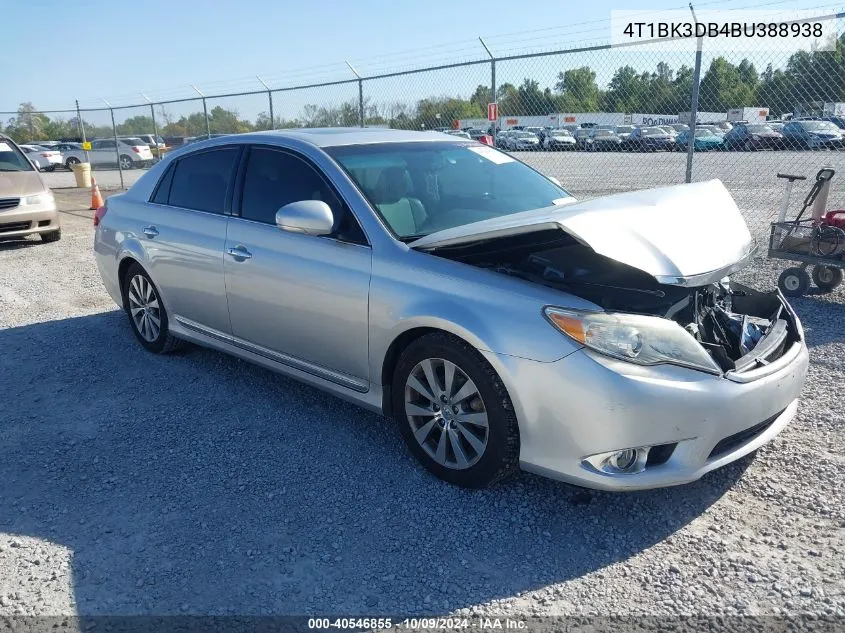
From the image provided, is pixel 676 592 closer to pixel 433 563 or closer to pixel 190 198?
pixel 433 563

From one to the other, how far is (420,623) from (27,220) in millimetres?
10170

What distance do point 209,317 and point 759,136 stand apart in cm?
1228

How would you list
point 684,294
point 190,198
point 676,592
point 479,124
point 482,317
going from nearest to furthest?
point 676,592, point 482,317, point 684,294, point 190,198, point 479,124

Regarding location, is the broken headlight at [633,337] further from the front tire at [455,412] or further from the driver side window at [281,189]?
the driver side window at [281,189]

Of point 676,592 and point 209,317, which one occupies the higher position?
point 209,317

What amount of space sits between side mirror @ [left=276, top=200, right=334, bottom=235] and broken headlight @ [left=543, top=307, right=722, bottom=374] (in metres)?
1.29

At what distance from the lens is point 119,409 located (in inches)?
174

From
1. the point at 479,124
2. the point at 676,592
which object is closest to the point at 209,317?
the point at 676,592

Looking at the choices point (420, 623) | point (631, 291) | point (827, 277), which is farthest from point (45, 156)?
point (420, 623)

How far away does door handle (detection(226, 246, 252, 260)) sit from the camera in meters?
4.20

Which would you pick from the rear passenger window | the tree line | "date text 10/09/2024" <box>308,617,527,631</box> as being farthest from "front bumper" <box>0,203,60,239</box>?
"date text 10/09/2024" <box>308,617,527,631</box>

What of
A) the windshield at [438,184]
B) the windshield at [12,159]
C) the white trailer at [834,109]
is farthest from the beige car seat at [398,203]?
the windshield at [12,159]

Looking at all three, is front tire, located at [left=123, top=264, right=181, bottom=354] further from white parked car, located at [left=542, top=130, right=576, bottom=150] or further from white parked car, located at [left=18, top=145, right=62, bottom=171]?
white parked car, located at [left=18, top=145, right=62, bottom=171]

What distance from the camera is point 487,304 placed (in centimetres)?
308
